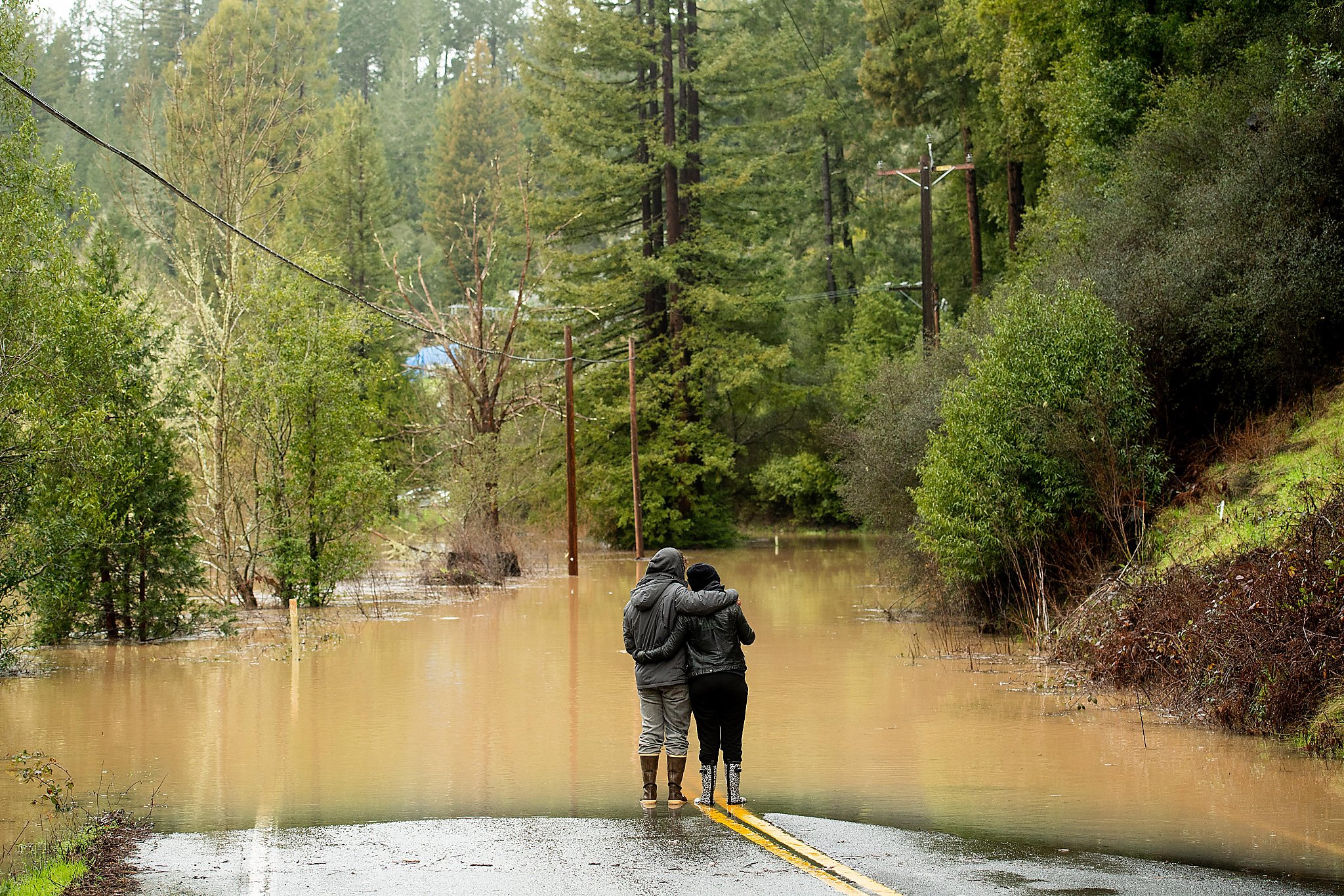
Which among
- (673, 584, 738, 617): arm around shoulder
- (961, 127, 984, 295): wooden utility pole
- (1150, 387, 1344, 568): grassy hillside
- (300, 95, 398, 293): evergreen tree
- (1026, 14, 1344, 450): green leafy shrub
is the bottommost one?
(673, 584, 738, 617): arm around shoulder

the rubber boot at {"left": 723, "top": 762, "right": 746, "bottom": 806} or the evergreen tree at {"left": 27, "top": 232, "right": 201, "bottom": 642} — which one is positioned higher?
the evergreen tree at {"left": 27, "top": 232, "right": 201, "bottom": 642}

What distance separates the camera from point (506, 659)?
21062 mm

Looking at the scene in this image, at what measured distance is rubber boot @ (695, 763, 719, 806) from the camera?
10.2m

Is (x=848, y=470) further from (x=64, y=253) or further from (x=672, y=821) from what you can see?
(x=672, y=821)

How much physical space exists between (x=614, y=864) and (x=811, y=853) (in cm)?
127

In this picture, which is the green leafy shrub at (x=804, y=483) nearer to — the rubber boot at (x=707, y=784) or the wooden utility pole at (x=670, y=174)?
the wooden utility pole at (x=670, y=174)

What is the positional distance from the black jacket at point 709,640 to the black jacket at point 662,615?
0.14 feet

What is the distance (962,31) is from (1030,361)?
78.4 ft

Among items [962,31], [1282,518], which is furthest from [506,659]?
[962,31]

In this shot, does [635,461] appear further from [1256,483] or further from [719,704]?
[719,704]

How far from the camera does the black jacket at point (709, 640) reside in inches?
390

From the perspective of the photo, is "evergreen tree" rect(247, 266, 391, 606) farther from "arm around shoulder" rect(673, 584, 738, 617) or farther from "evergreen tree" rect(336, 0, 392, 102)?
"evergreen tree" rect(336, 0, 392, 102)

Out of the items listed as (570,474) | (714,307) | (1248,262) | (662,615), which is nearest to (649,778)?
(662,615)

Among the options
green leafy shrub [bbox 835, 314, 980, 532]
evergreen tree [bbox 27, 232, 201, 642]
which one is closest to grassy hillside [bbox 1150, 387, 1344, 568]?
green leafy shrub [bbox 835, 314, 980, 532]
